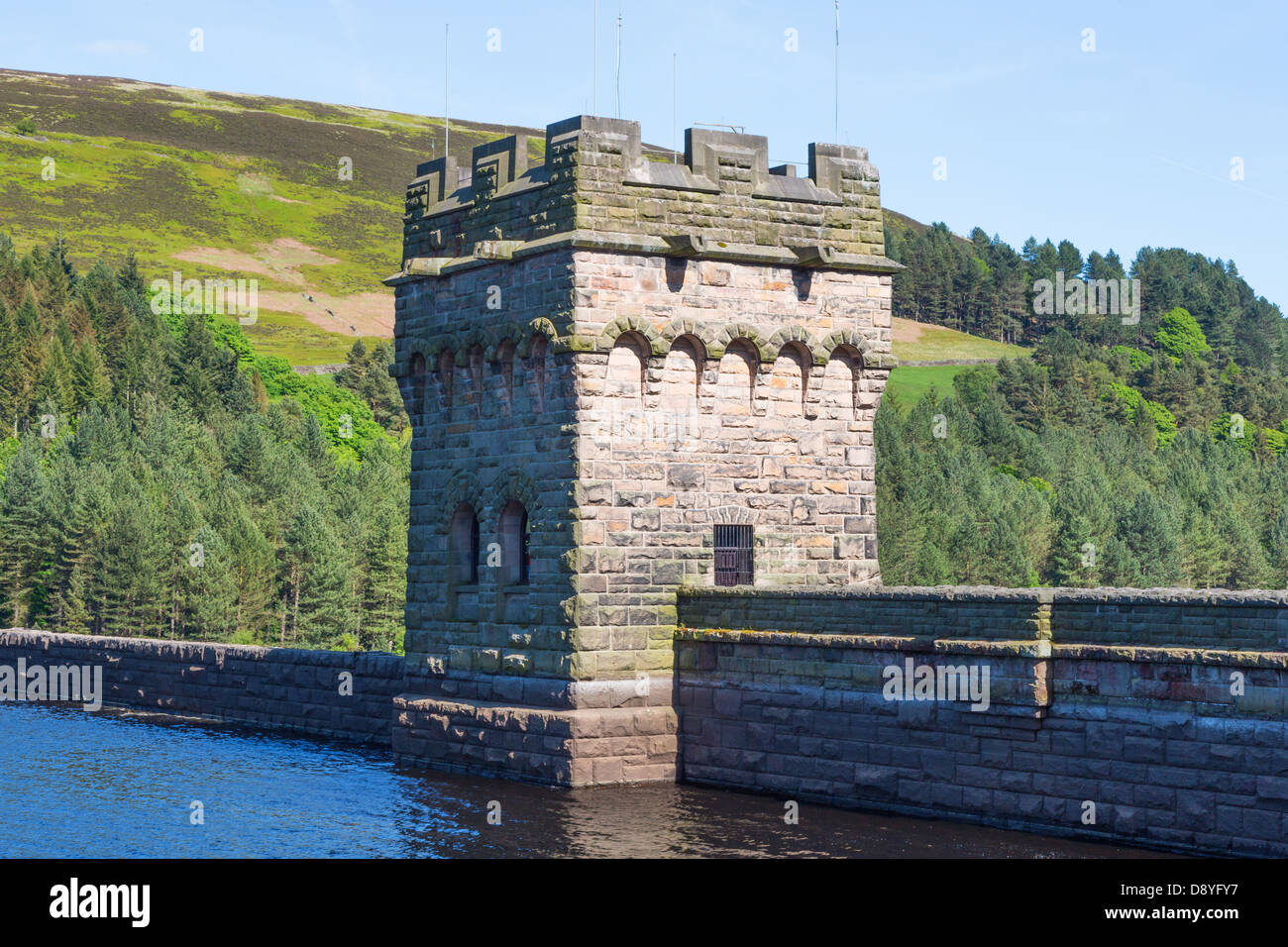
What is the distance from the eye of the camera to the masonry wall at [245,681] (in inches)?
1276

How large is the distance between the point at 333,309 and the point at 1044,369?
72311mm

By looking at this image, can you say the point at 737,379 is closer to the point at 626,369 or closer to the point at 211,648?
the point at 626,369

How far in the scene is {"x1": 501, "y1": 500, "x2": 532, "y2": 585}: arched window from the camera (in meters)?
27.4

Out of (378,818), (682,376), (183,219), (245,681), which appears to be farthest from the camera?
(183,219)

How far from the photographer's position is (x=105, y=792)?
2645cm

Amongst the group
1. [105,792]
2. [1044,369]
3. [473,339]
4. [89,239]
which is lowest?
[105,792]

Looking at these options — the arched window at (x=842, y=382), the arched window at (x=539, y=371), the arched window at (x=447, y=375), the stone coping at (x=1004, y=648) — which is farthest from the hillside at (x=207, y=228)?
the stone coping at (x=1004, y=648)

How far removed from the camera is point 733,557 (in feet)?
88.7

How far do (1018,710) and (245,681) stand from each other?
19.6 meters

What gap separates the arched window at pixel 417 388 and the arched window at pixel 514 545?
3001 mm

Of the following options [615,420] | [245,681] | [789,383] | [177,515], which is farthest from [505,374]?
[177,515]
